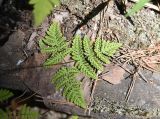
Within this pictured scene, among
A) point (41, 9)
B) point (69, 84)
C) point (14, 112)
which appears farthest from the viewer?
point (14, 112)

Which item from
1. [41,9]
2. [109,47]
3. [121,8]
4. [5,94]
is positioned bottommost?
[5,94]

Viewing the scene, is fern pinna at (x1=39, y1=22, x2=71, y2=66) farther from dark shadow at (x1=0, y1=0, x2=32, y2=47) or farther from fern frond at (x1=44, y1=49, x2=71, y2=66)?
dark shadow at (x1=0, y1=0, x2=32, y2=47)

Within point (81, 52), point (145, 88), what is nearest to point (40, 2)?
point (81, 52)

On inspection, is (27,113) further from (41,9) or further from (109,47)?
(41,9)

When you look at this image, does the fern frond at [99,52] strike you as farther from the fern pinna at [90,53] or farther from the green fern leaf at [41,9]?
the green fern leaf at [41,9]

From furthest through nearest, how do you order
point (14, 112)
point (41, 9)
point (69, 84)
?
1. point (14, 112)
2. point (69, 84)
3. point (41, 9)

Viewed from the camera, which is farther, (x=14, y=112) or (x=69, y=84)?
(x=14, y=112)

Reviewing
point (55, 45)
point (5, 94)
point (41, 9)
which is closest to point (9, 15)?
point (55, 45)

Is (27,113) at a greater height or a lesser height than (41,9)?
lesser
